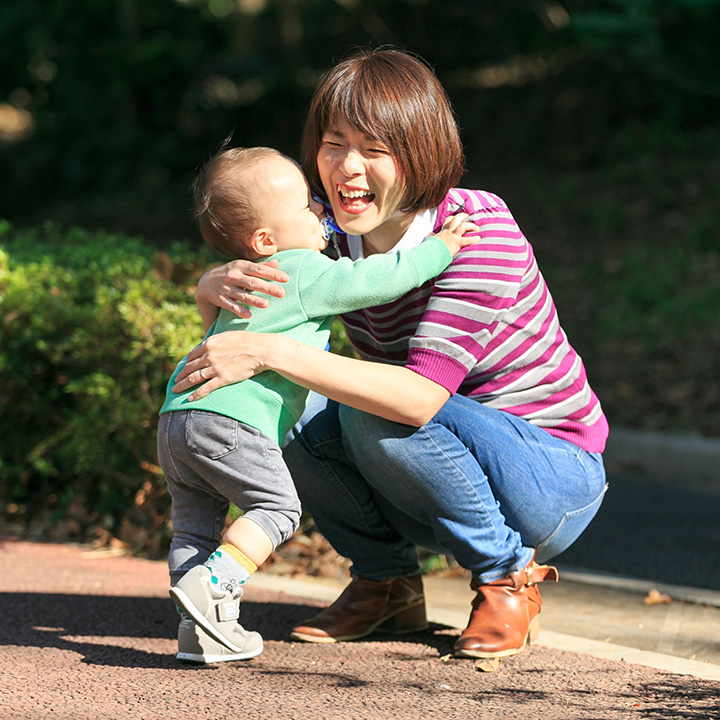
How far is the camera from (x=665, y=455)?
18.5ft

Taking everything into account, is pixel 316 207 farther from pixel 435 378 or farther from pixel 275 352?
pixel 435 378

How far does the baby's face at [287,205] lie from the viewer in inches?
99.8

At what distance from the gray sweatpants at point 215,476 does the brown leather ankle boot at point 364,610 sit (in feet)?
1.56

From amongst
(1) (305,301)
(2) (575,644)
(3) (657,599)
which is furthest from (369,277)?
(3) (657,599)

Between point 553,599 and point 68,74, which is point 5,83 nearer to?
point 68,74

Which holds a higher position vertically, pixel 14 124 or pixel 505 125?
pixel 505 125

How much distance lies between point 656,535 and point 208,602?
2.60 metres

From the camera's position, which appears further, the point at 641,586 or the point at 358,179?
the point at 641,586

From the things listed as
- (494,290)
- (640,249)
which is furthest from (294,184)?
(640,249)

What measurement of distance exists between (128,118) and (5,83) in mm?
1545

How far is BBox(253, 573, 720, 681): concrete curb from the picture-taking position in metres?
2.64

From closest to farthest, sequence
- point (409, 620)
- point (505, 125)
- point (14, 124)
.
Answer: point (409, 620) → point (505, 125) → point (14, 124)

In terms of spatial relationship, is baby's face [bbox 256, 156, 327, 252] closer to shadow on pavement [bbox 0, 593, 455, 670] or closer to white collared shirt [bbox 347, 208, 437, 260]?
white collared shirt [bbox 347, 208, 437, 260]

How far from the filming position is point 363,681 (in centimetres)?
254
